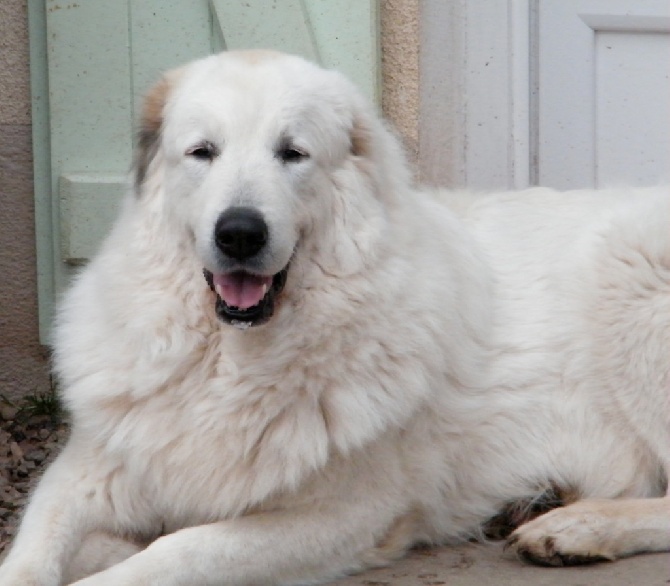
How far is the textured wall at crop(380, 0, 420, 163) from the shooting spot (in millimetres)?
4922

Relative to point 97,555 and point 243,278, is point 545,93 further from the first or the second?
point 97,555

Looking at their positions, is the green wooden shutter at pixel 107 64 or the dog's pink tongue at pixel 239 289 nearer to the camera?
the dog's pink tongue at pixel 239 289

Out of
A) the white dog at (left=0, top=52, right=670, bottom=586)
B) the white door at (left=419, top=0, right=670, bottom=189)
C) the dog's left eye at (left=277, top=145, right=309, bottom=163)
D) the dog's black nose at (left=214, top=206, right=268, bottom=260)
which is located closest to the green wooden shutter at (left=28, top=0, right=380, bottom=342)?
the white door at (left=419, top=0, right=670, bottom=189)

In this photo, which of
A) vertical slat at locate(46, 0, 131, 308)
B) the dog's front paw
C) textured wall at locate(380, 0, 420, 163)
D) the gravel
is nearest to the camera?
the dog's front paw

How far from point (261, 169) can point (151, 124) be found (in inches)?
19.8

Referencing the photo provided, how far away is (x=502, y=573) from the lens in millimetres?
3303

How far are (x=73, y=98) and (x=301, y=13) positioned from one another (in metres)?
0.98

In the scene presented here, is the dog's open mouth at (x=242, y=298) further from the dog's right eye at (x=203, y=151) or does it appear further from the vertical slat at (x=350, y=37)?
the vertical slat at (x=350, y=37)

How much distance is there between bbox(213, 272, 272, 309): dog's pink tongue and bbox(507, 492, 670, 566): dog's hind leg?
1.03 metres

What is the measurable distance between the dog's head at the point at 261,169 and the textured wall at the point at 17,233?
1.53 metres

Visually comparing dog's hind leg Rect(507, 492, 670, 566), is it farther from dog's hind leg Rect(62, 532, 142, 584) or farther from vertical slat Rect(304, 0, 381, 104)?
vertical slat Rect(304, 0, 381, 104)

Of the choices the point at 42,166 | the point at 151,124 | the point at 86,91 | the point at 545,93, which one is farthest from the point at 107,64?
the point at 545,93

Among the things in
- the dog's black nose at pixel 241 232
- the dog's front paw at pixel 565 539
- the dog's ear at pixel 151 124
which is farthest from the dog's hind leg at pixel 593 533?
the dog's ear at pixel 151 124

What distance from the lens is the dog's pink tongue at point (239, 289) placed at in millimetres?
3158
